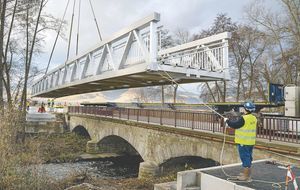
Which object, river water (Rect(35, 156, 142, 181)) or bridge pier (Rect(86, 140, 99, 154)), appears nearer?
river water (Rect(35, 156, 142, 181))

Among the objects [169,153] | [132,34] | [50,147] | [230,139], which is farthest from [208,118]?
[50,147]

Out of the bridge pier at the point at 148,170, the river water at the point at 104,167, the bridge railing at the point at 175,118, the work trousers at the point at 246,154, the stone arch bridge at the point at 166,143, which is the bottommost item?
the river water at the point at 104,167

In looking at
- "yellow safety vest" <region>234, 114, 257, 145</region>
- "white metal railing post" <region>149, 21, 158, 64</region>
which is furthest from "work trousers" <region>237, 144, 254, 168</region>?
"white metal railing post" <region>149, 21, 158, 64</region>

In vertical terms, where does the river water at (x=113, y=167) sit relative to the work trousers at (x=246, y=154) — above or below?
below

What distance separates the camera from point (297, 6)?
1967cm

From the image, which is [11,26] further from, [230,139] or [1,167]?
[230,139]

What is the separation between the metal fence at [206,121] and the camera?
28.6ft

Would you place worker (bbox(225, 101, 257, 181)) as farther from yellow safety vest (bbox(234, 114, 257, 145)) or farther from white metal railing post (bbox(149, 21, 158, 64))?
white metal railing post (bbox(149, 21, 158, 64))

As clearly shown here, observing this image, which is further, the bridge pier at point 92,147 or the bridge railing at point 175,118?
the bridge pier at point 92,147

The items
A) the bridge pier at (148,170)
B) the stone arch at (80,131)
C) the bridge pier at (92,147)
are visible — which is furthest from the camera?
the stone arch at (80,131)

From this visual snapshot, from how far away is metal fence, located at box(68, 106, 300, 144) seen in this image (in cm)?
872

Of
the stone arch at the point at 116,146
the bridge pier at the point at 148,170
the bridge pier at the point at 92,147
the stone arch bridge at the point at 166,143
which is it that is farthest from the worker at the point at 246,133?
the bridge pier at the point at 92,147

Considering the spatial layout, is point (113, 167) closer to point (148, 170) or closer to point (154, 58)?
point (148, 170)

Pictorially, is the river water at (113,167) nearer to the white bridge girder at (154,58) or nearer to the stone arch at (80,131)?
the white bridge girder at (154,58)
